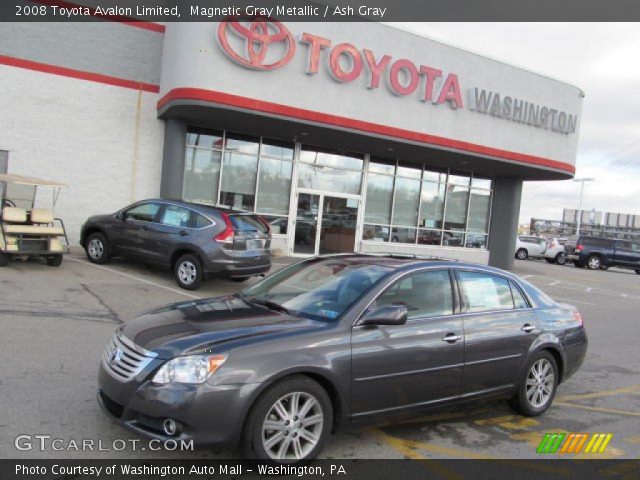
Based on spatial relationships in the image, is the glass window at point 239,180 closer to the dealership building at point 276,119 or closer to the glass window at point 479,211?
the dealership building at point 276,119

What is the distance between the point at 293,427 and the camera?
11.9 feet

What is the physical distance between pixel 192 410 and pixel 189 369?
0.26 meters

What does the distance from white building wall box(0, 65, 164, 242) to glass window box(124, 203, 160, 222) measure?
411 cm

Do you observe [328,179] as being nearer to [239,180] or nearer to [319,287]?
[239,180]

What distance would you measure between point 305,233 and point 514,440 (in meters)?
12.7

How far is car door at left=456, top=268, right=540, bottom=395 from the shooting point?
4.64m

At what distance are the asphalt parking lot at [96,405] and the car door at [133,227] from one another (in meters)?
1.04

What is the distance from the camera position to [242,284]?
37.5 feet

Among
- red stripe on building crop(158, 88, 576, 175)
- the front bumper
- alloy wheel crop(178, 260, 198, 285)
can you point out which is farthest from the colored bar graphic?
red stripe on building crop(158, 88, 576, 175)

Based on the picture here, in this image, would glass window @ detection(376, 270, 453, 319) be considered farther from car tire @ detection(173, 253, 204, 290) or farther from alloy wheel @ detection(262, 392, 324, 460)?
car tire @ detection(173, 253, 204, 290)

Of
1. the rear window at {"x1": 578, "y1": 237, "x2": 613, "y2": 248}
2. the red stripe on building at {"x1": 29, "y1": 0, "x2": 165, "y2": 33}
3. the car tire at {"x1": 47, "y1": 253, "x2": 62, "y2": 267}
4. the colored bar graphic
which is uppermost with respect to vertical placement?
the red stripe on building at {"x1": 29, "y1": 0, "x2": 165, "y2": 33}

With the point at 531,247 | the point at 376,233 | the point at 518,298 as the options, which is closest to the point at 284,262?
the point at 376,233

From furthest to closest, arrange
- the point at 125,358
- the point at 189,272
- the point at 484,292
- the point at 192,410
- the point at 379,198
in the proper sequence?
the point at 379,198
the point at 189,272
the point at 484,292
the point at 125,358
the point at 192,410

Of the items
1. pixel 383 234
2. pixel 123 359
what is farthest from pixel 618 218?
pixel 123 359
